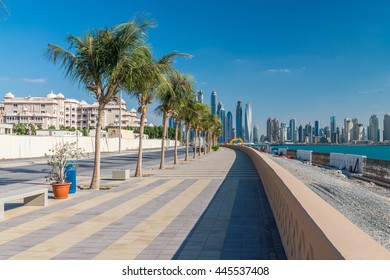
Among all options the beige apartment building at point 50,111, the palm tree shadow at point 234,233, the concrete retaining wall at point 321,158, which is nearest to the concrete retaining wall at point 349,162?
the concrete retaining wall at point 321,158

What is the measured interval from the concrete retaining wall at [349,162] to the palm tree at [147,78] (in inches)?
1000

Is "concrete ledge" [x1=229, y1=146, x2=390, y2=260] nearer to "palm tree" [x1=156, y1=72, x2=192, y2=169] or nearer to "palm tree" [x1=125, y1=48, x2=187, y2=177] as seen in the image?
"palm tree" [x1=125, y1=48, x2=187, y2=177]

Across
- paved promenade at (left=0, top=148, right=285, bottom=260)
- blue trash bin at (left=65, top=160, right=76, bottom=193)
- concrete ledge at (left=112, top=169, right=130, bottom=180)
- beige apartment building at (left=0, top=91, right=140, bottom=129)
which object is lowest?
paved promenade at (left=0, top=148, right=285, bottom=260)

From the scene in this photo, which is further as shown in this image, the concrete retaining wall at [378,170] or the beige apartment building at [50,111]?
the beige apartment building at [50,111]

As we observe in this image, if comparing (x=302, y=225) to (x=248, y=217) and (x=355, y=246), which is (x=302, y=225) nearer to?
(x=355, y=246)

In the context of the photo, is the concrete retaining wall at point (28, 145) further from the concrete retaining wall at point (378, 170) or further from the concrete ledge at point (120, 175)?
the concrete retaining wall at point (378, 170)

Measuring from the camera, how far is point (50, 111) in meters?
128

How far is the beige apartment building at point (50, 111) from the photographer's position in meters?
121

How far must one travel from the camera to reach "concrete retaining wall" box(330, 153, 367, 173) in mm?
36825

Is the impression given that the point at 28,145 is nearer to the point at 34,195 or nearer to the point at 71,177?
the point at 71,177

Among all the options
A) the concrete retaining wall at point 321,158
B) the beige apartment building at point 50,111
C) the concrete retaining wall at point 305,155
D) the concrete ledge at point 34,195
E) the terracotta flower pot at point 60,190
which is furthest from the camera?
the beige apartment building at point 50,111

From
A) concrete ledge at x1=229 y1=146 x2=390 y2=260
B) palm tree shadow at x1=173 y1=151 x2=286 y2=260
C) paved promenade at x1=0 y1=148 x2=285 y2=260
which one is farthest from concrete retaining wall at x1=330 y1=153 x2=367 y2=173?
concrete ledge at x1=229 y1=146 x2=390 y2=260

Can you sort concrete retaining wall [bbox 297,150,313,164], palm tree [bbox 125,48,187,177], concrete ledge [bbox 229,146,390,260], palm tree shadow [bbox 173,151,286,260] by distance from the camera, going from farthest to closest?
concrete retaining wall [bbox 297,150,313,164] → palm tree [bbox 125,48,187,177] → palm tree shadow [bbox 173,151,286,260] → concrete ledge [bbox 229,146,390,260]

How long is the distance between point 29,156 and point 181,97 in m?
23.9
